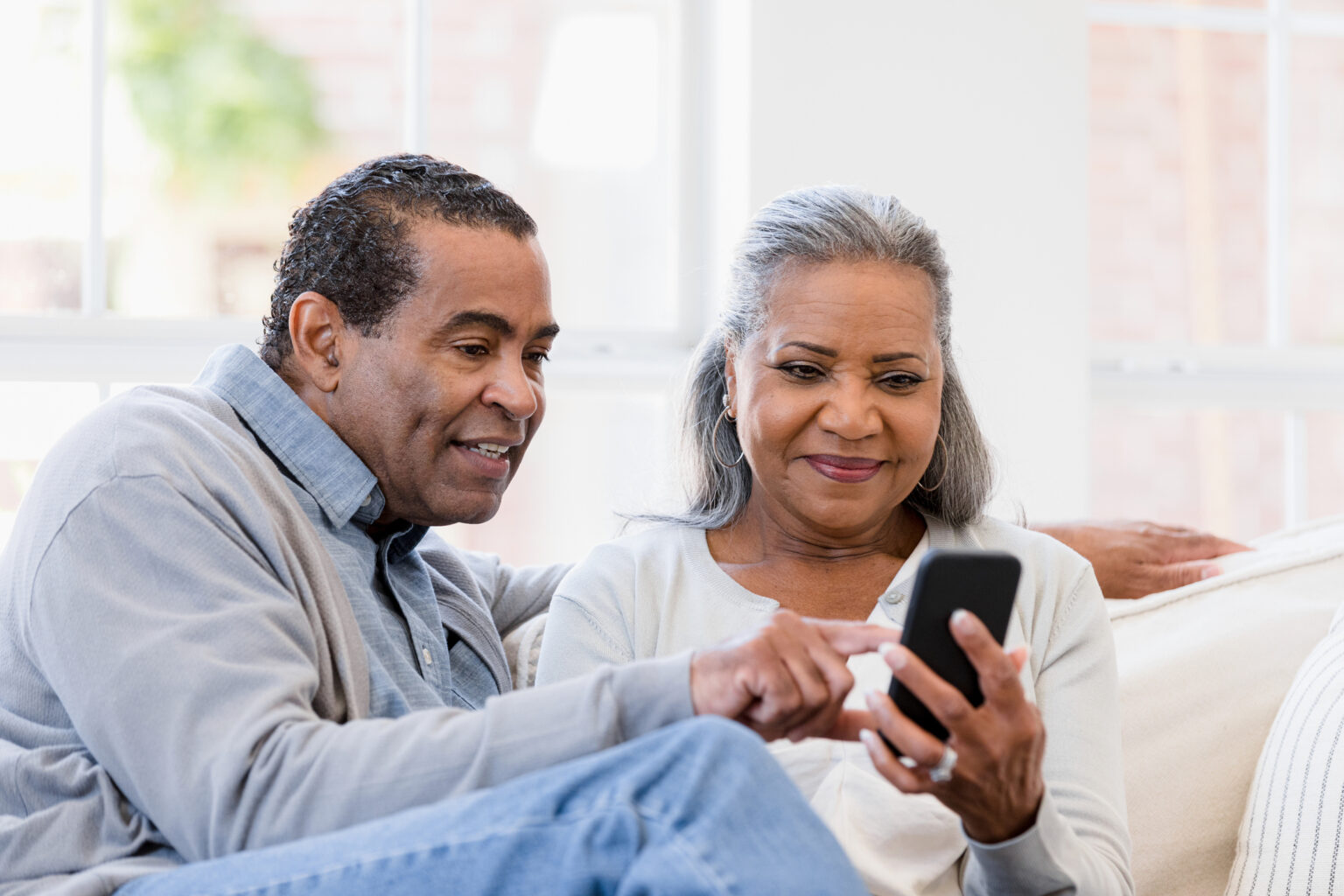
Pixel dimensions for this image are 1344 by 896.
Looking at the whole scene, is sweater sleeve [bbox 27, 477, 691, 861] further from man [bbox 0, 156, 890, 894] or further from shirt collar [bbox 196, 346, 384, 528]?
shirt collar [bbox 196, 346, 384, 528]

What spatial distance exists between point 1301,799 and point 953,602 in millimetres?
707

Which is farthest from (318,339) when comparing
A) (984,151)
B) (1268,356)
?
(1268,356)

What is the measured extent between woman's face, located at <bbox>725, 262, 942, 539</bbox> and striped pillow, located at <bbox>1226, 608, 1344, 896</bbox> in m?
0.58

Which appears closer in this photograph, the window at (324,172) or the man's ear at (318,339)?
the man's ear at (318,339)

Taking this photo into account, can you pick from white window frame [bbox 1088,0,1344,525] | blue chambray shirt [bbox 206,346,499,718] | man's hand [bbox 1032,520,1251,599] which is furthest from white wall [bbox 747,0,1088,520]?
blue chambray shirt [bbox 206,346,499,718]

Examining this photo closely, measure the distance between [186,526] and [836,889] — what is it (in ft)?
2.22

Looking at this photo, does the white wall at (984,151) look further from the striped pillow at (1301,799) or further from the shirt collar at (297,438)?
the shirt collar at (297,438)

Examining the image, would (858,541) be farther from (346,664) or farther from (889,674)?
(346,664)

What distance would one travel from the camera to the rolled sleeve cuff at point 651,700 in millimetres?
1128

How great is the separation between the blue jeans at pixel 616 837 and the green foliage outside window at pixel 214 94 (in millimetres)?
1918

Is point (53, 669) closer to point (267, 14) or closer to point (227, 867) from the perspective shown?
point (227, 867)

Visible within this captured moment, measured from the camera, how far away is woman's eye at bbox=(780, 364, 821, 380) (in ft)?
4.99

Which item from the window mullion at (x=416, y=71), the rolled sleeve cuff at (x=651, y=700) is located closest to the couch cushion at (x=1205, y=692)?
the rolled sleeve cuff at (x=651, y=700)

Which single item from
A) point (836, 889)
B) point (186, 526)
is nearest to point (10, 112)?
point (186, 526)
